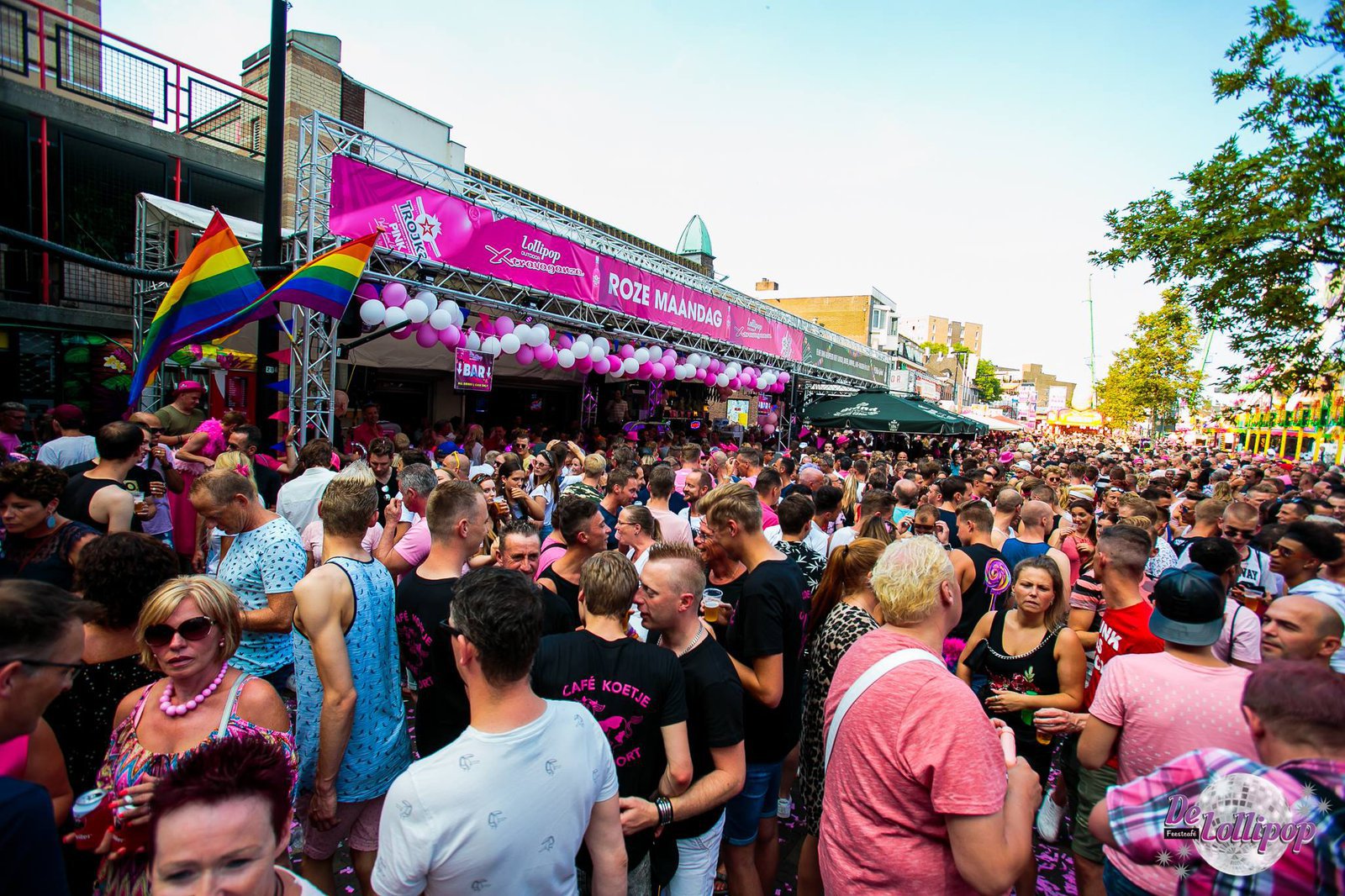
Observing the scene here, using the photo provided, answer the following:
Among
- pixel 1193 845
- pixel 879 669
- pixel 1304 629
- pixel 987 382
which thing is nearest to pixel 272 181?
pixel 879 669

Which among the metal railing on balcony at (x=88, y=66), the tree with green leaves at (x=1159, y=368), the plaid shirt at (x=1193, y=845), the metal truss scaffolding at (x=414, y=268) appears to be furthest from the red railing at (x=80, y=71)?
the tree with green leaves at (x=1159, y=368)

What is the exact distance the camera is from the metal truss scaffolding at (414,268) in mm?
6457

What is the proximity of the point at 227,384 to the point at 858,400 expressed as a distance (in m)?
13.9

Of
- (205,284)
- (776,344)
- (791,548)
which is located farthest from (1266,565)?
(776,344)

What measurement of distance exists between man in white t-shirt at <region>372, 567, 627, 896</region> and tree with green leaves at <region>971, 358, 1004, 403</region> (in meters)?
82.6

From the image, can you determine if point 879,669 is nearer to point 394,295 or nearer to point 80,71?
point 394,295

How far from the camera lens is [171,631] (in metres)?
1.82

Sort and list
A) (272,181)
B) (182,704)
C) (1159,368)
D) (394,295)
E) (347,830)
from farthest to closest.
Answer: (1159,368) → (394,295) → (272,181) → (347,830) → (182,704)

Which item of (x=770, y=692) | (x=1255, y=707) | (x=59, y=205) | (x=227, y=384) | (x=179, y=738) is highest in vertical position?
(x=59, y=205)

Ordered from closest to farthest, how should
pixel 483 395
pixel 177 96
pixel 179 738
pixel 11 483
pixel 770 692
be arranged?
pixel 179 738
pixel 770 692
pixel 11 483
pixel 177 96
pixel 483 395

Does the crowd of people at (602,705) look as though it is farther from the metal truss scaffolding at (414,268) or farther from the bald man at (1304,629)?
the metal truss scaffolding at (414,268)

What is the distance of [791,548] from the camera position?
392 centimetres

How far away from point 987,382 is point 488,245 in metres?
82.2

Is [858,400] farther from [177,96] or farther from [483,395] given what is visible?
[177,96]
